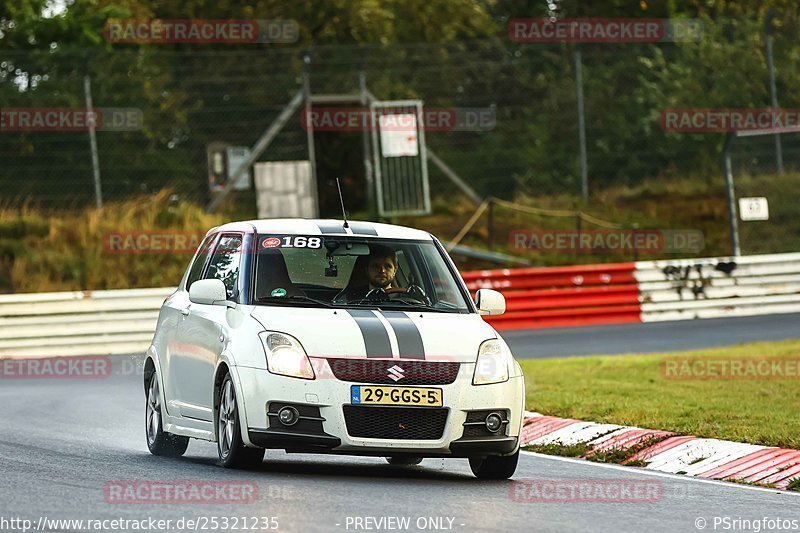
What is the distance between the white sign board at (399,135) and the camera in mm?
30484

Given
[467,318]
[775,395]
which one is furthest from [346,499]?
[775,395]

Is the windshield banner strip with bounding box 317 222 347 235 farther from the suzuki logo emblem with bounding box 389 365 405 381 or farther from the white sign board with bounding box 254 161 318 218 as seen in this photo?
the white sign board with bounding box 254 161 318 218

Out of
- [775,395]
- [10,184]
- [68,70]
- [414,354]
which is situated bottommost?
[775,395]

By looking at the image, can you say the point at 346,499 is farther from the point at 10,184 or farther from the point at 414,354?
the point at 10,184

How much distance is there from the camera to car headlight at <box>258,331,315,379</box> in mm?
10289

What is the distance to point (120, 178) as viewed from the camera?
2934 cm

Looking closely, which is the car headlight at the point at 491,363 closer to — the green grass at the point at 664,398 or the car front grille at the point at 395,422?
the car front grille at the point at 395,422

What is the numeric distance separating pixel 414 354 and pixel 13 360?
14425mm

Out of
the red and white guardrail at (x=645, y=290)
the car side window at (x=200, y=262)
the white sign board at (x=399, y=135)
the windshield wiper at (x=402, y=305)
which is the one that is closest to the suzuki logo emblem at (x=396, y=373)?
the windshield wiper at (x=402, y=305)

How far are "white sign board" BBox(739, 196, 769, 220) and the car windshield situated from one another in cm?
1794

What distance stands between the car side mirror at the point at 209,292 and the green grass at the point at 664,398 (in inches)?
164

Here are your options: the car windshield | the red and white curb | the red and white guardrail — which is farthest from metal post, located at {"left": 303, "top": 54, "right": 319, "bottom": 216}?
the car windshield

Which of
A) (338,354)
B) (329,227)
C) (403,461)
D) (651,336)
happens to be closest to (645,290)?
(651,336)

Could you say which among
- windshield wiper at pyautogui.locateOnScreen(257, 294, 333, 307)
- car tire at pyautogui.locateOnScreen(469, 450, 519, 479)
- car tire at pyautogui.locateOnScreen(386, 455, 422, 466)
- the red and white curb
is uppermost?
windshield wiper at pyautogui.locateOnScreen(257, 294, 333, 307)
